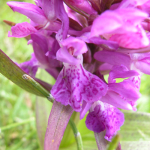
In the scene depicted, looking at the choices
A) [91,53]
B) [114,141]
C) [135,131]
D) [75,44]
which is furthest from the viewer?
[135,131]

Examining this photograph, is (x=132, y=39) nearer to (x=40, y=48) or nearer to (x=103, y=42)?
(x=103, y=42)

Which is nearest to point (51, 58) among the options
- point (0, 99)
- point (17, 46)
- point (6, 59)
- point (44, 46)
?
point (44, 46)

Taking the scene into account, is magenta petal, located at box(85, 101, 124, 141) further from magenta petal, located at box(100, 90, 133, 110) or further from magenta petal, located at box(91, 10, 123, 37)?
magenta petal, located at box(91, 10, 123, 37)

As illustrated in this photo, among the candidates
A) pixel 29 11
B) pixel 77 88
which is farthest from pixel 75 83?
pixel 29 11

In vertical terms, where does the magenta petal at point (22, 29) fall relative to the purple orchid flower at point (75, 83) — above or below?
above

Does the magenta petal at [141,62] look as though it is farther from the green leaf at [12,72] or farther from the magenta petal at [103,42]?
the green leaf at [12,72]

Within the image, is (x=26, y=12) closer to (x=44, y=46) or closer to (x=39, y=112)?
(x=44, y=46)

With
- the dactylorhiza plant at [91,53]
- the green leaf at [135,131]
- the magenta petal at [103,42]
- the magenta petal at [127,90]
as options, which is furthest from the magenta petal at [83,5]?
the green leaf at [135,131]

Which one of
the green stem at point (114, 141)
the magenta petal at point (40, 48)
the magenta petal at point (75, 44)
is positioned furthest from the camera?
the magenta petal at point (40, 48)
